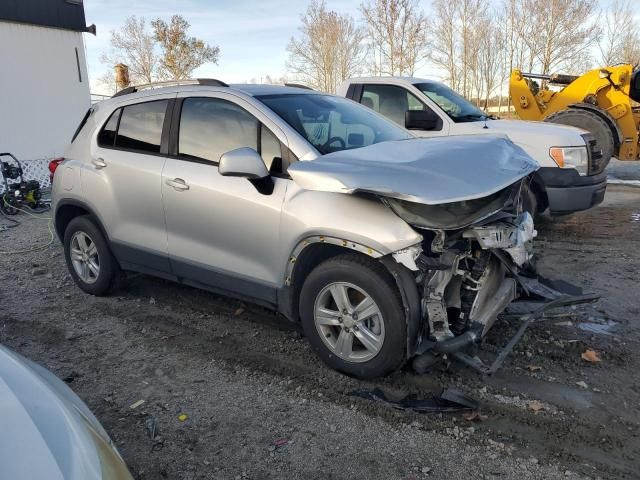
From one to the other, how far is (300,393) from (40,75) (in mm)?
13648

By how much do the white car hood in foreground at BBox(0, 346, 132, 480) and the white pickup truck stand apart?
5.54 metres

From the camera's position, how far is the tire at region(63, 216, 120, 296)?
4906 mm

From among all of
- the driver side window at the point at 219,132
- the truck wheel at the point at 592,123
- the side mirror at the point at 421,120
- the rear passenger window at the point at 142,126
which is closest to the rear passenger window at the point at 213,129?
the driver side window at the point at 219,132

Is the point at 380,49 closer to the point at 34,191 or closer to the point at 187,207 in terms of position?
the point at 34,191

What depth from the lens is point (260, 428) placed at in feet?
9.98

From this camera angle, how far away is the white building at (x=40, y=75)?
42.8ft

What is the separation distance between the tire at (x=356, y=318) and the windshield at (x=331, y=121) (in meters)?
0.87

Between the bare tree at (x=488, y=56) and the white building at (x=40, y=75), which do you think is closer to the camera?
the white building at (x=40, y=75)

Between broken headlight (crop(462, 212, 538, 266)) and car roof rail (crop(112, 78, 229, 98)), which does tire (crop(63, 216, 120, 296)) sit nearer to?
car roof rail (crop(112, 78, 229, 98))

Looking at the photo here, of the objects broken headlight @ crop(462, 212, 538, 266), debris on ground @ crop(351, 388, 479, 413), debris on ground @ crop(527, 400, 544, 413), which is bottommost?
debris on ground @ crop(527, 400, 544, 413)

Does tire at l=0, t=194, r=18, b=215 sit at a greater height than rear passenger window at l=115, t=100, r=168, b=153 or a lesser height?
lesser

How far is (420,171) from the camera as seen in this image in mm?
3055

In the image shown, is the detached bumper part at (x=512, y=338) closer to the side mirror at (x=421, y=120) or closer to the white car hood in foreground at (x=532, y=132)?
the white car hood in foreground at (x=532, y=132)

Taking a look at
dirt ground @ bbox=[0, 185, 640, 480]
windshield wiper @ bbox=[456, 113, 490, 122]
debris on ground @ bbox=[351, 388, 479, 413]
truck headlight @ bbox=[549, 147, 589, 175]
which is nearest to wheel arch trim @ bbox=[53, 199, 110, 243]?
dirt ground @ bbox=[0, 185, 640, 480]
